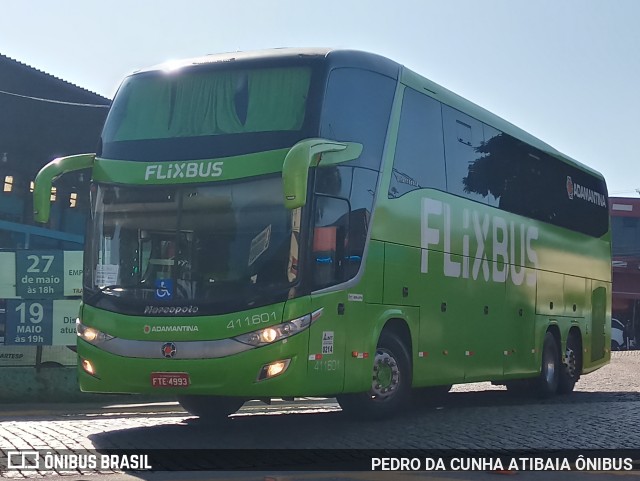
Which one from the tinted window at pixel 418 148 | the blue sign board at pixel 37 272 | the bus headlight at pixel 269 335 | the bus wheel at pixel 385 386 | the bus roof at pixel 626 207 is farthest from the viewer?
the bus roof at pixel 626 207

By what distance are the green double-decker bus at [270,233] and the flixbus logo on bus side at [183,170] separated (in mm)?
15

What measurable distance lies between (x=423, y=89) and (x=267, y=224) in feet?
12.4

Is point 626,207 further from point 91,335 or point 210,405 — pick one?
point 91,335

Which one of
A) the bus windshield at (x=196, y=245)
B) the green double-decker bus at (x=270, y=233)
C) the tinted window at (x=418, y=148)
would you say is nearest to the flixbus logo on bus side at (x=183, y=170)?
the green double-decker bus at (x=270, y=233)

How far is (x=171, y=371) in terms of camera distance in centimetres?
1059

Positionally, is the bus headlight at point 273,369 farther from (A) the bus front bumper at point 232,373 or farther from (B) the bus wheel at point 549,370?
(B) the bus wheel at point 549,370

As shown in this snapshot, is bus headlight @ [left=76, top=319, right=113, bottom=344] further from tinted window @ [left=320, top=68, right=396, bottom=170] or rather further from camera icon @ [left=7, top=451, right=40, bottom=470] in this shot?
tinted window @ [left=320, top=68, right=396, bottom=170]

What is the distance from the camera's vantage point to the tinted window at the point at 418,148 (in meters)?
12.7

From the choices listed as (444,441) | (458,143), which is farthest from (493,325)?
(444,441)

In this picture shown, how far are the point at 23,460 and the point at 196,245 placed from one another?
3.01 m

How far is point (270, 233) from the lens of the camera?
Answer: 10.7 m

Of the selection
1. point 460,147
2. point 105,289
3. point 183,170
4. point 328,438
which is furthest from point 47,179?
point 460,147

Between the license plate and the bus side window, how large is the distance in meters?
1.62

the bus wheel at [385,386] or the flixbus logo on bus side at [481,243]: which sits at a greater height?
the flixbus logo on bus side at [481,243]
